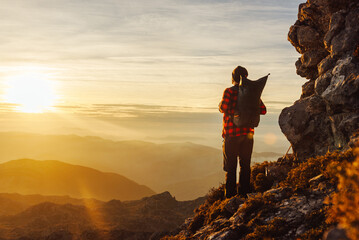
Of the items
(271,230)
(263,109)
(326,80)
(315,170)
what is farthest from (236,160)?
(326,80)

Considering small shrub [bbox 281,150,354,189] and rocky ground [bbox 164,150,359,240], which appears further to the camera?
small shrub [bbox 281,150,354,189]

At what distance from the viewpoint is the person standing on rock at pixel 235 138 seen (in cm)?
989

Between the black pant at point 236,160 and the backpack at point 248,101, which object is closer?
the backpack at point 248,101

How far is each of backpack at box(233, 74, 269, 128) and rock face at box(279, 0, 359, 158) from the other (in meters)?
2.18

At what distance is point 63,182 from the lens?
502ft

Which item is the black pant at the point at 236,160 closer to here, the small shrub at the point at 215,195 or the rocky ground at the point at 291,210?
the rocky ground at the point at 291,210

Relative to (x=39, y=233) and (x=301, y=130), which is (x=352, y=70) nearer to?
(x=301, y=130)

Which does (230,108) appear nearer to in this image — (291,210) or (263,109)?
(263,109)

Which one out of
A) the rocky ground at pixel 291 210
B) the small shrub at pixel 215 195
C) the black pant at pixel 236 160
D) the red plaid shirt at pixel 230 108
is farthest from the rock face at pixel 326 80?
the small shrub at pixel 215 195

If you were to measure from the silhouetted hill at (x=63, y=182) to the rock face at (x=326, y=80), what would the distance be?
124m

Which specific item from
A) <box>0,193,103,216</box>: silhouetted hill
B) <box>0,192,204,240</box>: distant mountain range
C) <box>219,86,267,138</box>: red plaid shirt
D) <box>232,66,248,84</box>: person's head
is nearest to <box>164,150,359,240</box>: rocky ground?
<box>219,86,267,138</box>: red plaid shirt

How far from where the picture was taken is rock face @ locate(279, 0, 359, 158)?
361 inches

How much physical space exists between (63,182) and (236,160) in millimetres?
157713

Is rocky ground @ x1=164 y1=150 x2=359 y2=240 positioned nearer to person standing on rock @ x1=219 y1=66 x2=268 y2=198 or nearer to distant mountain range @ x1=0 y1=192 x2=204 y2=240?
person standing on rock @ x1=219 y1=66 x2=268 y2=198
